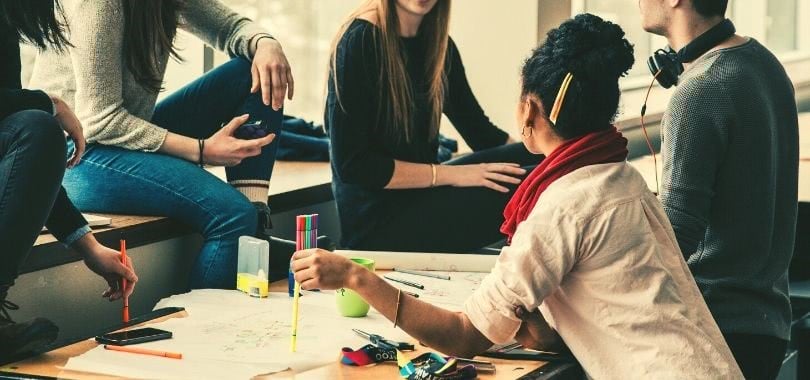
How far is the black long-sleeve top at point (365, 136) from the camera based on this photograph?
2.72m

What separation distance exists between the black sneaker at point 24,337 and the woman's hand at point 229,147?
0.78 meters

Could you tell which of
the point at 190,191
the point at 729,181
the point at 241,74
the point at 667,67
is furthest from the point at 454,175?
the point at 729,181

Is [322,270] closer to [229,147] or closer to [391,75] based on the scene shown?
[229,147]

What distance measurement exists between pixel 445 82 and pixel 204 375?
1568 millimetres

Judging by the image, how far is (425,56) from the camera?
2.91 metres

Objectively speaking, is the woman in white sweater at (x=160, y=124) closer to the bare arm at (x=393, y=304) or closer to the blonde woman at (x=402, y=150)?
the blonde woman at (x=402, y=150)

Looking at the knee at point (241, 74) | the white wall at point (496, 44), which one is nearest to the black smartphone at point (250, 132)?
the knee at point (241, 74)

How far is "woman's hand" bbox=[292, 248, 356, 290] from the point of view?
5.43 feet

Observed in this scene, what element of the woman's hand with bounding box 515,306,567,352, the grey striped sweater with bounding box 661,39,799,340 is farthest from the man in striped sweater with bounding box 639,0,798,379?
the woman's hand with bounding box 515,306,567,352

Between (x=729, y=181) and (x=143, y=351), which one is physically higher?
(x=729, y=181)

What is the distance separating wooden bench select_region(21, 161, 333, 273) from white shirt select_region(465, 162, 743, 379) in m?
0.96

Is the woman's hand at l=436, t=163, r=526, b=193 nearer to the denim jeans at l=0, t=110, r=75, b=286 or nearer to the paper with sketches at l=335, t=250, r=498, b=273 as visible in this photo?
the paper with sketches at l=335, t=250, r=498, b=273

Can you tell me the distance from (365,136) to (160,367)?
1168 mm

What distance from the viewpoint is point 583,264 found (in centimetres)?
161
